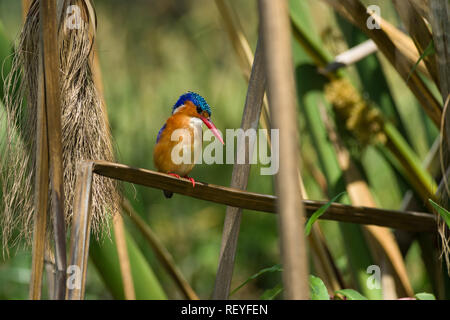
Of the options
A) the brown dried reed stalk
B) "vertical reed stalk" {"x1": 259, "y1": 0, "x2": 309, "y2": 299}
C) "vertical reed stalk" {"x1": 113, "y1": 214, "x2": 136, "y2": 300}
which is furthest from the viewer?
"vertical reed stalk" {"x1": 113, "y1": 214, "x2": 136, "y2": 300}

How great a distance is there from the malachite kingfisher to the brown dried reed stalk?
31cm

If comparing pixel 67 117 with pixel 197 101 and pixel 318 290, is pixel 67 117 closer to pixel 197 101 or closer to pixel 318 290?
pixel 197 101

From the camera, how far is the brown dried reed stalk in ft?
2.73

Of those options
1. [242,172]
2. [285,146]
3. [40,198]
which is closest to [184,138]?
[242,172]

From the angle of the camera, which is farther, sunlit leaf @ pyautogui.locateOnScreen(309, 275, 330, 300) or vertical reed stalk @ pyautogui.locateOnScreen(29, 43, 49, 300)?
sunlit leaf @ pyautogui.locateOnScreen(309, 275, 330, 300)

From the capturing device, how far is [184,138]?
1188mm

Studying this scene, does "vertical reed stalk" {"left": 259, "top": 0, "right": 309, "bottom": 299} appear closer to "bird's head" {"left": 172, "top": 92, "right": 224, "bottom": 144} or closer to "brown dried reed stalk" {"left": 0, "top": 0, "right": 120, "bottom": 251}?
"brown dried reed stalk" {"left": 0, "top": 0, "right": 120, "bottom": 251}

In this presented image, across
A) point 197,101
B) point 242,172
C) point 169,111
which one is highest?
point 169,111

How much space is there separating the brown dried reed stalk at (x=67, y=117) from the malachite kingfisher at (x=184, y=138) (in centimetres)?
31

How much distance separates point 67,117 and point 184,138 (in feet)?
1.24

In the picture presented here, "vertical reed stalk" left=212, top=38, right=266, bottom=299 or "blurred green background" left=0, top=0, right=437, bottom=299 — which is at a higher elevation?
"blurred green background" left=0, top=0, right=437, bottom=299

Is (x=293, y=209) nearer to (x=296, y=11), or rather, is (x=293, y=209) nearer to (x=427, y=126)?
(x=296, y=11)

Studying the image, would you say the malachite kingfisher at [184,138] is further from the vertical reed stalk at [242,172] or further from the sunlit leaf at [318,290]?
the sunlit leaf at [318,290]

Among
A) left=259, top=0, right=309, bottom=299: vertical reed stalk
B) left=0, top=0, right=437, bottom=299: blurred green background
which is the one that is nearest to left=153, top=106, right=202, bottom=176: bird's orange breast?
left=259, top=0, right=309, bottom=299: vertical reed stalk
